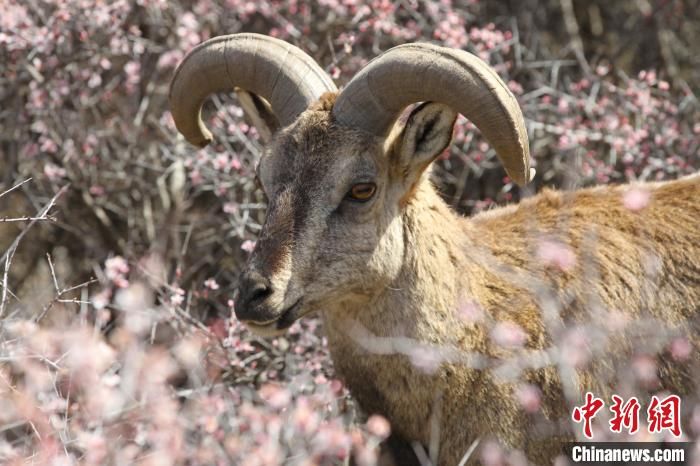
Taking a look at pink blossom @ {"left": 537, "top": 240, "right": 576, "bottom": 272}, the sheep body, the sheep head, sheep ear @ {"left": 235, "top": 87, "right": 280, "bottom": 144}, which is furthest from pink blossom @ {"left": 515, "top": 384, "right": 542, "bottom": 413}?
sheep ear @ {"left": 235, "top": 87, "right": 280, "bottom": 144}

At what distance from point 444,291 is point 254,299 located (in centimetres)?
104

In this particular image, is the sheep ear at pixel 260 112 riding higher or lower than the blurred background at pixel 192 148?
higher

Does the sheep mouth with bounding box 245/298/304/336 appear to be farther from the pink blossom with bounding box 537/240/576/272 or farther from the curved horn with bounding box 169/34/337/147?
the pink blossom with bounding box 537/240/576/272

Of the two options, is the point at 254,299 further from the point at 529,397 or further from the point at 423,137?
the point at 529,397

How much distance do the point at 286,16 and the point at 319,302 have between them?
14.7 ft

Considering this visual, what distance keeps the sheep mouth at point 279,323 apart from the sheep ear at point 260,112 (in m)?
1.26

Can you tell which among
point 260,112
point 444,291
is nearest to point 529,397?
point 444,291

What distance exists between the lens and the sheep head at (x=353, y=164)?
4793 millimetres

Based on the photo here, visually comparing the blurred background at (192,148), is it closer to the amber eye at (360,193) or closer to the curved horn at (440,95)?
the amber eye at (360,193)

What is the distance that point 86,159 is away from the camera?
887 centimetres

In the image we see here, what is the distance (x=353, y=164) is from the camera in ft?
16.7

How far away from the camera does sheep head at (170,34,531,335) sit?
15.7 feet

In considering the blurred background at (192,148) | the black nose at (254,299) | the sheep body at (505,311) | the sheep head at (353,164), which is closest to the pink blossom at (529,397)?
the sheep body at (505,311)

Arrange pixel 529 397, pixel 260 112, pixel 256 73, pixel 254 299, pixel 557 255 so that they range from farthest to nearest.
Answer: pixel 260 112, pixel 256 73, pixel 557 255, pixel 529 397, pixel 254 299
